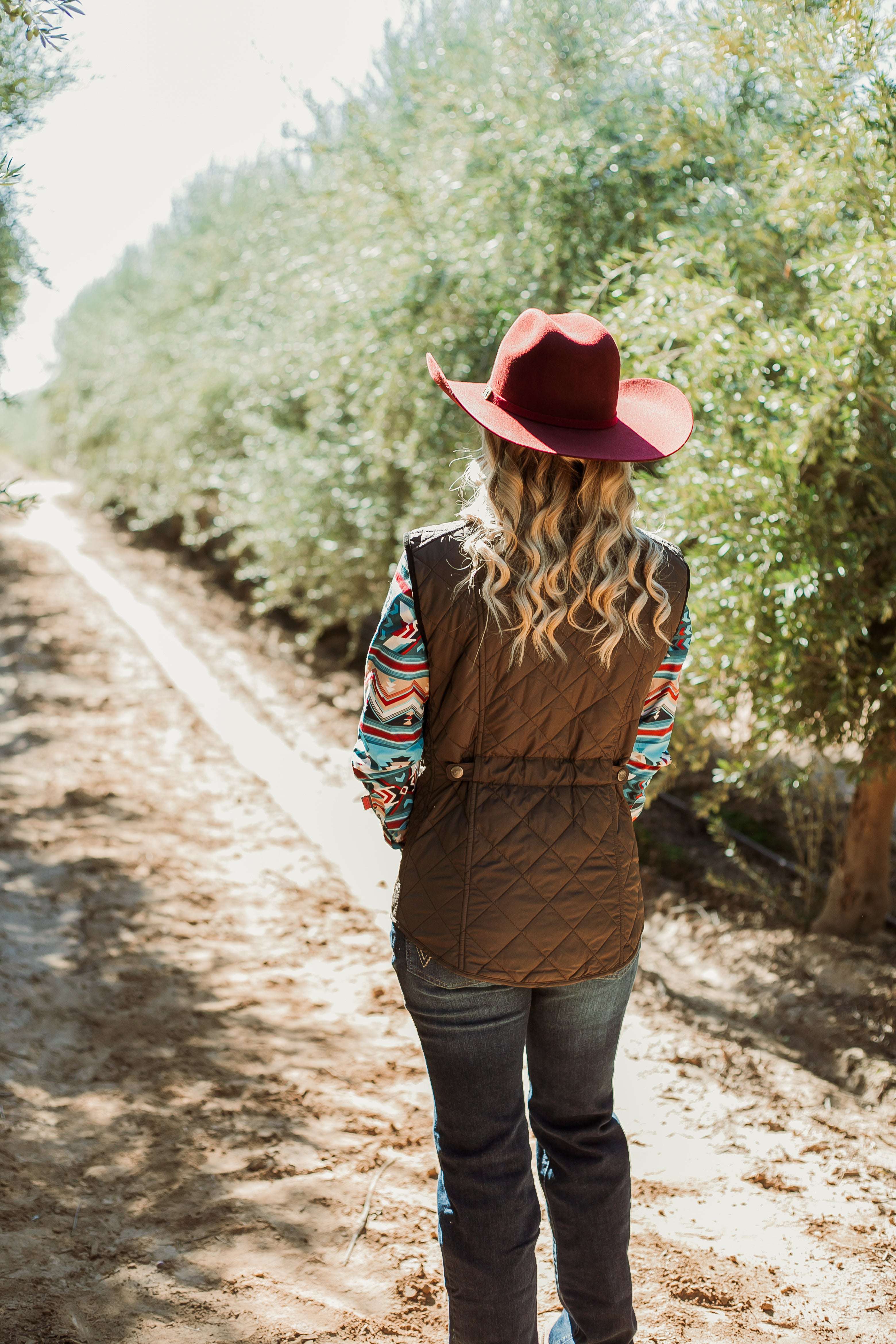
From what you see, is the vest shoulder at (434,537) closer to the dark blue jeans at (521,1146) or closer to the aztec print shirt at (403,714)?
the aztec print shirt at (403,714)

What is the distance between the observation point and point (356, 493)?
809 cm

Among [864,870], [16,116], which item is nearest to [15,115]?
[16,116]

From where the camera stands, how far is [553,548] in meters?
1.74

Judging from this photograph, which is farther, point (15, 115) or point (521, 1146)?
point (15, 115)

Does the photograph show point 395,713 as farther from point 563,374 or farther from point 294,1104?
point 294,1104

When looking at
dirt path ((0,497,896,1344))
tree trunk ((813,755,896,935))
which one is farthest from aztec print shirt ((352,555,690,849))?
tree trunk ((813,755,896,935))

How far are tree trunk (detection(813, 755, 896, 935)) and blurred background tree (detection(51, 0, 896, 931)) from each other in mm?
14

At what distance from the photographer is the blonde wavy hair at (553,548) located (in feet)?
5.63

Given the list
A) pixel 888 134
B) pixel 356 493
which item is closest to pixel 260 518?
pixel 356 493

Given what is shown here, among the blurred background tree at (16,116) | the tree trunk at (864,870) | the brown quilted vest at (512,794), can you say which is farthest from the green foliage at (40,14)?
the tree trunk at (864,870)

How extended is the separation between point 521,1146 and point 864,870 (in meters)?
3.64

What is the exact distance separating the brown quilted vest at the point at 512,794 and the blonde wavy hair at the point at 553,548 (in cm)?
3

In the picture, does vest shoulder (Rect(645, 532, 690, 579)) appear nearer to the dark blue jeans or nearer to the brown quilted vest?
the brown quilted vest

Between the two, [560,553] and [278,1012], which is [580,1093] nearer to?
[560,553]
